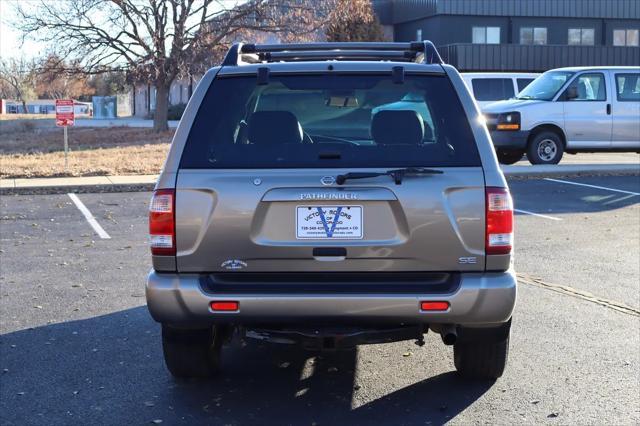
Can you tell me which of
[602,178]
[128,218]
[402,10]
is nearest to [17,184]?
[128,218]

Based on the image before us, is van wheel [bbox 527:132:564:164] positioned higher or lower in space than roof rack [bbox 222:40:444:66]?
lower

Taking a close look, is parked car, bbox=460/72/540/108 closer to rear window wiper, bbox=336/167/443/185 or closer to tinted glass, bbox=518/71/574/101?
tinted glass, bbox=518/71/574/101

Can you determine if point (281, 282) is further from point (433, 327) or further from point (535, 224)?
point (535, 224)

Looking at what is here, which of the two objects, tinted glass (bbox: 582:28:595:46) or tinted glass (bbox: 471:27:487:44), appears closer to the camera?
tinted glass (bbox: 471:27:487:44)

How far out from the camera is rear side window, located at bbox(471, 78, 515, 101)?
21.6m

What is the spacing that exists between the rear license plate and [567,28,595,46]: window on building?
4110 centimetres

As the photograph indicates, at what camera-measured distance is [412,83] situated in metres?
4.80

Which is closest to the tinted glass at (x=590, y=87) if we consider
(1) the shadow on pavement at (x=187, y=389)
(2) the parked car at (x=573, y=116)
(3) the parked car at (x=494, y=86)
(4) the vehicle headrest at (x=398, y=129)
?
(2) the parked car at (x=573, y=116)

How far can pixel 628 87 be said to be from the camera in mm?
17953

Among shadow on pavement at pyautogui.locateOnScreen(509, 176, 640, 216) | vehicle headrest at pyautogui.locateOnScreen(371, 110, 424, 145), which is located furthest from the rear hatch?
shadow on pavement at pyautogui.locateOnScreen(509, 176, 640, 216)

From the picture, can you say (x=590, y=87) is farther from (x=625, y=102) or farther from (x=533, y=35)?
(x=533, y=35)

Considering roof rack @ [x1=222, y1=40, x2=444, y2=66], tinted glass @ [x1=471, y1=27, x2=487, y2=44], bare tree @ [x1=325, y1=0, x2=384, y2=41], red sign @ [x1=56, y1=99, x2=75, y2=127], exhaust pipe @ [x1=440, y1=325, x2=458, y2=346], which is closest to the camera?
exhaust pipe @ [x1=440, y1=325, x2=458, y2=346]

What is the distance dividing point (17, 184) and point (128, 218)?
15.3ft

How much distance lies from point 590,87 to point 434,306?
14.7 m
